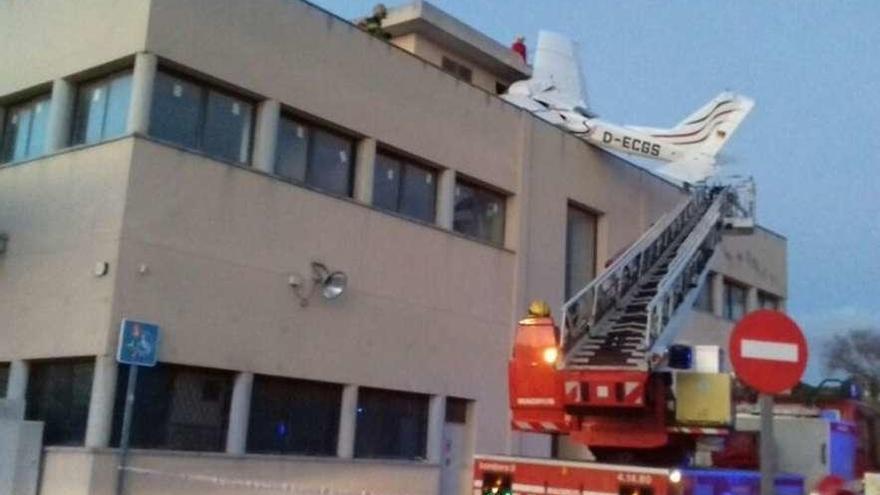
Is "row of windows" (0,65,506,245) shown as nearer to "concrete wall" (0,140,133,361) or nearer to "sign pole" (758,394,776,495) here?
"concrete wall" (0,140,133,361)

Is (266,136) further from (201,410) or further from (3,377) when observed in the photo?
(3,377)

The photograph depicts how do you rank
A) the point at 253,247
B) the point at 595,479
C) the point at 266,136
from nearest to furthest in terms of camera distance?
the point at 595,479 < the point at 253,247 < the point at 266,136

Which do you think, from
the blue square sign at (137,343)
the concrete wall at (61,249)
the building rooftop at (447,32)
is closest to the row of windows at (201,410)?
the concrete wall at (61,249)

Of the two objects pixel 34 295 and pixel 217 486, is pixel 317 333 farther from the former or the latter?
pixel 34 295

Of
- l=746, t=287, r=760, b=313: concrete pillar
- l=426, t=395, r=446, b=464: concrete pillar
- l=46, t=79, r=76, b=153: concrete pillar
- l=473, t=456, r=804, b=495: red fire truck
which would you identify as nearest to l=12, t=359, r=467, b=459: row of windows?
l=426, t=395, r=446, b=464: concrete pillar

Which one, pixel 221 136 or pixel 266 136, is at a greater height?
pixel 266 136

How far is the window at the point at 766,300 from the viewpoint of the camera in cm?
3203

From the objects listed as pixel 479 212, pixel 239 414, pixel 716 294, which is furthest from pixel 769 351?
pixel 716 294

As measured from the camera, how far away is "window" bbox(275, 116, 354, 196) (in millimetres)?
17203

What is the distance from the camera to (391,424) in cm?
1847

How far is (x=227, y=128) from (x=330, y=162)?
6.88 ft

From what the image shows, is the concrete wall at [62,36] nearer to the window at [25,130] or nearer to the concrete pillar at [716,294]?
the window at [25,130]

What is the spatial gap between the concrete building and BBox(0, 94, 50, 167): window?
0.05 metres

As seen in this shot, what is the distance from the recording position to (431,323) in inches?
754
